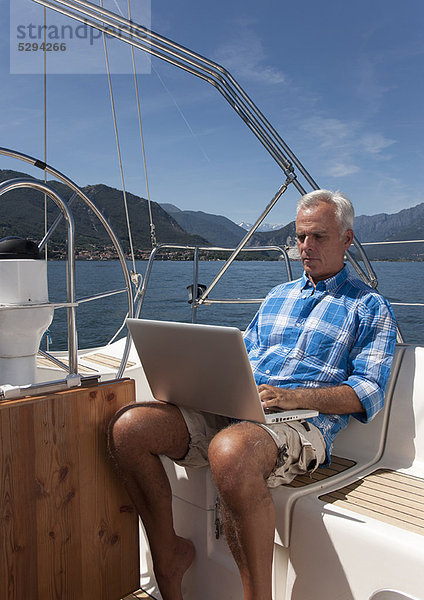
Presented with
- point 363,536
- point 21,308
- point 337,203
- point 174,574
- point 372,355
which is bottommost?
point 174,574

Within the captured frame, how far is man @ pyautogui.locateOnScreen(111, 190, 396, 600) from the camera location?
1156mm

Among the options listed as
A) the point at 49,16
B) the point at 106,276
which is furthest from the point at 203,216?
the point at 49,16

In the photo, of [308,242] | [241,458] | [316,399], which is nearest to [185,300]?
[308,242]

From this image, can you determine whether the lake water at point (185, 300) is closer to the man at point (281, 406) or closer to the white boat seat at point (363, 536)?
the man at point (281, 406)

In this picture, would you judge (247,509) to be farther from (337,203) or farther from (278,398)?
(337,203)

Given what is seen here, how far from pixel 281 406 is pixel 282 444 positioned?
0.13 m

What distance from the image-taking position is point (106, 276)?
43156 mm

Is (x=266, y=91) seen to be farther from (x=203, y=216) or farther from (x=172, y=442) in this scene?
(x=172, y=442)

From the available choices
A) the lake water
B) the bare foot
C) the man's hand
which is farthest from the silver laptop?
the lake water

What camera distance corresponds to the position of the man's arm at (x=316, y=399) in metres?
1.36

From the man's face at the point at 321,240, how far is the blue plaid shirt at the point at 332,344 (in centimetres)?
5

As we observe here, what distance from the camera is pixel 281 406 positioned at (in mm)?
1370

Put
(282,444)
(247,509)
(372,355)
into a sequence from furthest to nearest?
(372,355), (282,444), (247,509)

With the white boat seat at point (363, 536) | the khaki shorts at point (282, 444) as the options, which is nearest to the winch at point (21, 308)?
the khaki shorts at point (282, 444)
